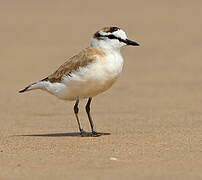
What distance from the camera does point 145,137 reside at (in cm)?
891

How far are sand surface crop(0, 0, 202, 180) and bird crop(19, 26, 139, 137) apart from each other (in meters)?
0.64

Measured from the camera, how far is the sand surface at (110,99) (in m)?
7.35

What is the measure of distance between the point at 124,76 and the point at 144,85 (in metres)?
1.02

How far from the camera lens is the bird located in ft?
28.9

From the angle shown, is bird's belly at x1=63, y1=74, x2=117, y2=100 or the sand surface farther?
bird's belly at x1=63, y1=74, x2=117, y2=100

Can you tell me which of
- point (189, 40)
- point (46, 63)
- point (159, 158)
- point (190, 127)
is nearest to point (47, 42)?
point (46, 63)

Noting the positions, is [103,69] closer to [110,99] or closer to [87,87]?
[87,87]

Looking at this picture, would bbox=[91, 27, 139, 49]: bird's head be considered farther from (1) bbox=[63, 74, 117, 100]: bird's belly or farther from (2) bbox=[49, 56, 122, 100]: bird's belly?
(1) bbox=[63, 74, 117, 100]: bird's belly

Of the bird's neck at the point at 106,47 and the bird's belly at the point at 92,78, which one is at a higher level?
the bird's neck at the point at 106,47

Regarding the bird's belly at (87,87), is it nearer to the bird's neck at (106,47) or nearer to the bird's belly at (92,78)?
the bird's belly at (92,78)

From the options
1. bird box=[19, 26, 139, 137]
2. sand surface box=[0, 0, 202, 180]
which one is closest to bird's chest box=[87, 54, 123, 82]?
bird box=[19, 26, 139, 137]

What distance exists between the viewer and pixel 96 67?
878 cm

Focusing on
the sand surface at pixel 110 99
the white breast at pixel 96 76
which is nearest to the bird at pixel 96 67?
the white breast at pixel 96 76

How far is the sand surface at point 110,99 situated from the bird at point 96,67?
2.10 ft
